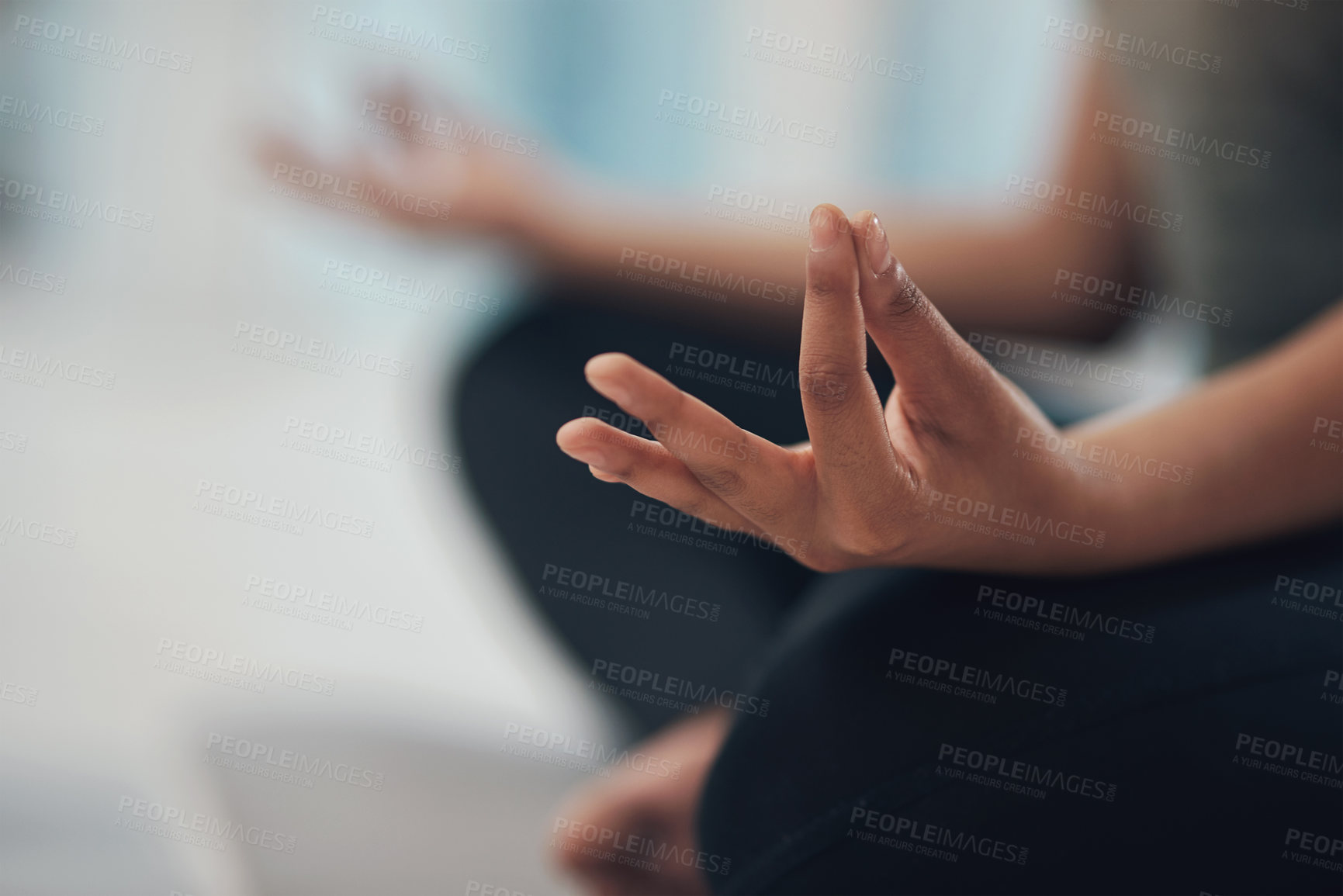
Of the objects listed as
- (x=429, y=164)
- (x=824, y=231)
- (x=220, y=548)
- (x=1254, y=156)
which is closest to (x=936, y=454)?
(x=824, y=231)

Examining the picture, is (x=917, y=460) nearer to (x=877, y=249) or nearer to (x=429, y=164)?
(x=877, y=249)

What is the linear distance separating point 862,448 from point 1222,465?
219mm

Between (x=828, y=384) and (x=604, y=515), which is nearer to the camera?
(x=828, y=384)

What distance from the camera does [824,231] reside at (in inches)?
12.6

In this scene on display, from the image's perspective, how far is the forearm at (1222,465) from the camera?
1.44ft

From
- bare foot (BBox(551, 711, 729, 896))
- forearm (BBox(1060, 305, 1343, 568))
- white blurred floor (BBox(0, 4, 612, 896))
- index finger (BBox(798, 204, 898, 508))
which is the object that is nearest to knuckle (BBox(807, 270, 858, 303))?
index finger (BBox(798, 204, 898, 508))

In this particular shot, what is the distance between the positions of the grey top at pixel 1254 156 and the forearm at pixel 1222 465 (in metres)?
0.16

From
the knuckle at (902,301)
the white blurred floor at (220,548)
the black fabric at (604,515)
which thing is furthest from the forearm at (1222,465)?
the white blurred floor at (220,548)

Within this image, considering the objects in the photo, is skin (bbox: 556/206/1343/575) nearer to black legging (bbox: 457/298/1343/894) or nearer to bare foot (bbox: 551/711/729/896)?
black legging (bbox: 457/298/1343/894)

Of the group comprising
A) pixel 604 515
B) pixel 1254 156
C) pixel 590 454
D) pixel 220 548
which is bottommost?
pixel 220 548

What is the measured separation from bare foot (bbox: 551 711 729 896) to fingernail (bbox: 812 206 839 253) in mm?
432

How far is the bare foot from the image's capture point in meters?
0.68

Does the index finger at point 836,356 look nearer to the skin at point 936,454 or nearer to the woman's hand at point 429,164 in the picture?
the skin at point 936,454

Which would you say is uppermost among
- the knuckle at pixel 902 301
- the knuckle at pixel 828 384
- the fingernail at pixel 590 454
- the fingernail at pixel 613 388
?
the knuckle at pixel 902 301
